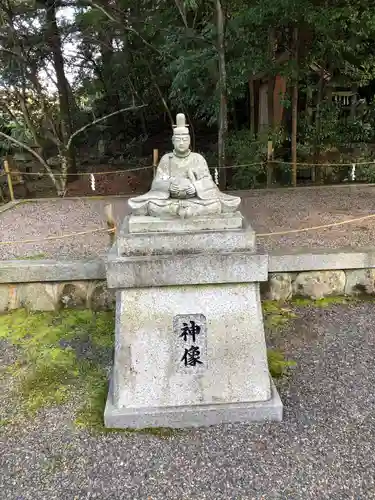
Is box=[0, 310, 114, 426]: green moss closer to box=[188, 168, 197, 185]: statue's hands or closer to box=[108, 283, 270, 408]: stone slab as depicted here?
box=[108, 283, 270, 408]: stone slab

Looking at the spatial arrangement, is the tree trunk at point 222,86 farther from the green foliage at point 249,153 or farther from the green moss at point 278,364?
the green moss at point 278,364

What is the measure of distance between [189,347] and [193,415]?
17.4 inches

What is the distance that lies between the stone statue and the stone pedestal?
0.10 meters

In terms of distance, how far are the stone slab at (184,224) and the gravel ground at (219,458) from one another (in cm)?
128

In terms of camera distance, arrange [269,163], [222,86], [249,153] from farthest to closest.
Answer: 1. [249,153]
2. [269,163]
3. [222,86]

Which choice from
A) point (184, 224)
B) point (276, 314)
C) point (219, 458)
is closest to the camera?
point (219, 458)

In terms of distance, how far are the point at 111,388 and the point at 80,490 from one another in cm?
70

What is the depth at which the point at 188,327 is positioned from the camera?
2.55 metres

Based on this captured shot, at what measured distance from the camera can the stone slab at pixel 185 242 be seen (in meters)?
2.45

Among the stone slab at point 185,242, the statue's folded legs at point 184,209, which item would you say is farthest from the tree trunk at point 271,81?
the stone slab at point 185,242

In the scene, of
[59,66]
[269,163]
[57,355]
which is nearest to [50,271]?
[57,355]

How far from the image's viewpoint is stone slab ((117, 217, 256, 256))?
245cm

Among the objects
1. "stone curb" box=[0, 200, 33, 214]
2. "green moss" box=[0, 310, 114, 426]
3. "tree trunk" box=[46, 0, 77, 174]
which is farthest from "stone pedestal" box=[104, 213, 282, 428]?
"tree trunk" box=[46, 0, 77, 174]

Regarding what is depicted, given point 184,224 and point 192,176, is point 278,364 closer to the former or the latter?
point 184,224
